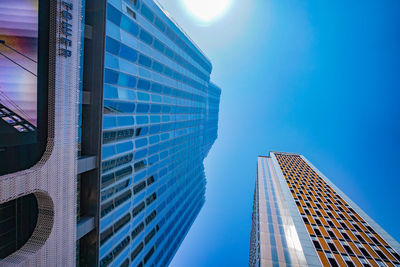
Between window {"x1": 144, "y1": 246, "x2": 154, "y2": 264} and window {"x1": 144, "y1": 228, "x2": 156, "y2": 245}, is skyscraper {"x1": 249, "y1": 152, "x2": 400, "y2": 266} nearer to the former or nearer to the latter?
window {"x1": 144, "y1": 228, "x2": 156, "y2": 245}

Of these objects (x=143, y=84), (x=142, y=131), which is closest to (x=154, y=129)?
(x=142, y=131)

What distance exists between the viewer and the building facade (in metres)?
12.5

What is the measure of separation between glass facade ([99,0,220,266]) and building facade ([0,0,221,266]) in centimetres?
16

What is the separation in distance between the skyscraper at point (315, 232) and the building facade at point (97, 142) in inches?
754

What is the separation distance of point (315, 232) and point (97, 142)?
36.6 m

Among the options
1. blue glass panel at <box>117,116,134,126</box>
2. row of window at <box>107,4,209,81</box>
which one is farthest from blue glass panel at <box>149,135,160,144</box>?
row of window at <box>107,4,209,81</box>

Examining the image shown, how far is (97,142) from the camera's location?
59.2 ft

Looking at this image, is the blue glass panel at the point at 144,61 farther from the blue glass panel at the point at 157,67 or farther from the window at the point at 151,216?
the window at the point at 151,216

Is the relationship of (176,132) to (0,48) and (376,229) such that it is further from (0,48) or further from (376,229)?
(376,229)

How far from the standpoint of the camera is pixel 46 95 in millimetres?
12922

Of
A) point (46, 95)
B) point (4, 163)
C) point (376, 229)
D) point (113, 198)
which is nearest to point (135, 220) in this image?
point (113, 198)

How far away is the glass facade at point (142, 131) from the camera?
19469 millimetres

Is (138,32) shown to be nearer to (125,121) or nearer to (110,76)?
(110,76)

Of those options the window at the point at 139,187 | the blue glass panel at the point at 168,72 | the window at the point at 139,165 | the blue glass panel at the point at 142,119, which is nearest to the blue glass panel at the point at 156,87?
the blue glass panel at the point at 168,72
